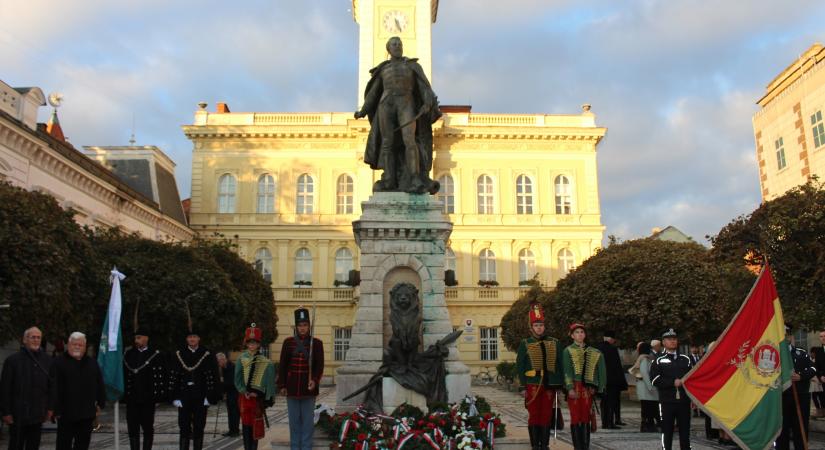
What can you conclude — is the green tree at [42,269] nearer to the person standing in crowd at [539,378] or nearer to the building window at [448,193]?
the person standing in crowd at [539,378]

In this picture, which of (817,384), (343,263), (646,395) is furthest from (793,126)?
(343,263)

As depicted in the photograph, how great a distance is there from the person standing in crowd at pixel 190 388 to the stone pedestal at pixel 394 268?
1.92 metres

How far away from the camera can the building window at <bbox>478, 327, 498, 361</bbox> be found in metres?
42.3

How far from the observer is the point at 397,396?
9.81 m

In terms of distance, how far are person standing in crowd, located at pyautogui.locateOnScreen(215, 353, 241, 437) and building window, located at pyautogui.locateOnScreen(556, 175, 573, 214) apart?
3357 centimetres

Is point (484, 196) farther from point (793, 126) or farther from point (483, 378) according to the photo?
point (793, 126)

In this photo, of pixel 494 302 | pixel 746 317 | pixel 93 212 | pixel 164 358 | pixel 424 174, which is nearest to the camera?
pixel 746 317

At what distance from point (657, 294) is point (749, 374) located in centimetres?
1444

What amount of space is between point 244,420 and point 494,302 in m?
34.6

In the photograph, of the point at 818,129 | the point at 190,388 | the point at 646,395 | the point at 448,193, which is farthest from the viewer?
the point at 448,193

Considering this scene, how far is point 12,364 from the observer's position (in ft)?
26.2

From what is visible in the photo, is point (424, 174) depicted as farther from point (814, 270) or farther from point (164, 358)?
point (814, 270)

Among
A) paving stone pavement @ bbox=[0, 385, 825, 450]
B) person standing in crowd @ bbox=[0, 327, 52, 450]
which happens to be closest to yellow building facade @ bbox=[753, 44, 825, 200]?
paving stone pavement @ bbox=[0, 385, 825, 450]

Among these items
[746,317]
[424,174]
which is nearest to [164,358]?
[424,174]
